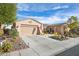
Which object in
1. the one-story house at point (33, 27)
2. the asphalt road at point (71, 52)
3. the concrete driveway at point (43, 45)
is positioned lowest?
the asphalt road at point (71, 52)

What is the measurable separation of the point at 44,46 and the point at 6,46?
0.61 metres

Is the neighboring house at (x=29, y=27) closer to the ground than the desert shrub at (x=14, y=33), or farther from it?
farther from it

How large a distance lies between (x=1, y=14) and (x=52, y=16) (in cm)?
83

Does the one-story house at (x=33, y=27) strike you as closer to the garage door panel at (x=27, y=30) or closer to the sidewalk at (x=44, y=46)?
the garage door panel at (x=27, y=30)

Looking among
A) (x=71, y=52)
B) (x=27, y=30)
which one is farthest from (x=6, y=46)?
(x=71, y=52)

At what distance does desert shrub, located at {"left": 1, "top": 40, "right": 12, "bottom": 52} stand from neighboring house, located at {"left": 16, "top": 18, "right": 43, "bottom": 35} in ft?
0.85

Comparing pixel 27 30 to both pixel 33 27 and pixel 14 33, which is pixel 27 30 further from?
pixel 14 33

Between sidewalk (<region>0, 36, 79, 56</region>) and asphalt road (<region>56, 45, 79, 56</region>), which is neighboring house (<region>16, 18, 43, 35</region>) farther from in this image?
asphalt road (<region>56, 45, 79, 56</region>)

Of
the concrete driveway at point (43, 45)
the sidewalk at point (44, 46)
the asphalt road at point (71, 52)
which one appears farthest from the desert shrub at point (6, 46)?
the asphalt road at point (71, 52)

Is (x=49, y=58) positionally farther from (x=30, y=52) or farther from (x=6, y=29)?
(x=6, y=29)

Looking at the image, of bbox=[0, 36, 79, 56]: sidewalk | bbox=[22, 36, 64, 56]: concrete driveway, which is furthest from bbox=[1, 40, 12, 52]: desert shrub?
bbox=[22, 36, 64, 56]: concrete driveway

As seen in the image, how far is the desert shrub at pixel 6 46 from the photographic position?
3.35 meters

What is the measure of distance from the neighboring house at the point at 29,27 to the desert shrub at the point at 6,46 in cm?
26

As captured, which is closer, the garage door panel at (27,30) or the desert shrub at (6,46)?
the desert shrub at (6,46)
